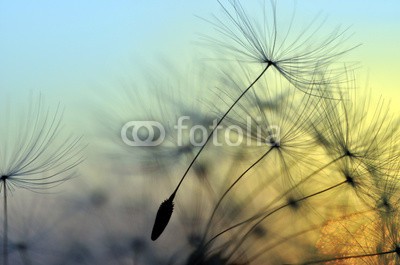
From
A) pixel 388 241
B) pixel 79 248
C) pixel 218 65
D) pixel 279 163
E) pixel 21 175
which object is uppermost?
pixel 218 65

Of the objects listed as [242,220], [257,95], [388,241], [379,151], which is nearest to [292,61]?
[257,95]

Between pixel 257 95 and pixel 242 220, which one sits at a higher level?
pixel 257 95

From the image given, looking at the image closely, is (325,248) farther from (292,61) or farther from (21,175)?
(21,175)

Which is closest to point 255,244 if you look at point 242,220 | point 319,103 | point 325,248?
point 242,220

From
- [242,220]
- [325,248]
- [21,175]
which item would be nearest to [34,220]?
[21,175]

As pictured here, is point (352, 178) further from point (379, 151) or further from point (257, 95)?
point (257, 95)

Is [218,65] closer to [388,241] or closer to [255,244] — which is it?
[255,244]

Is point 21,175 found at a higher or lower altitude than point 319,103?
lower

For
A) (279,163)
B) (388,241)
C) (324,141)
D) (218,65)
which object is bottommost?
(388,241)
